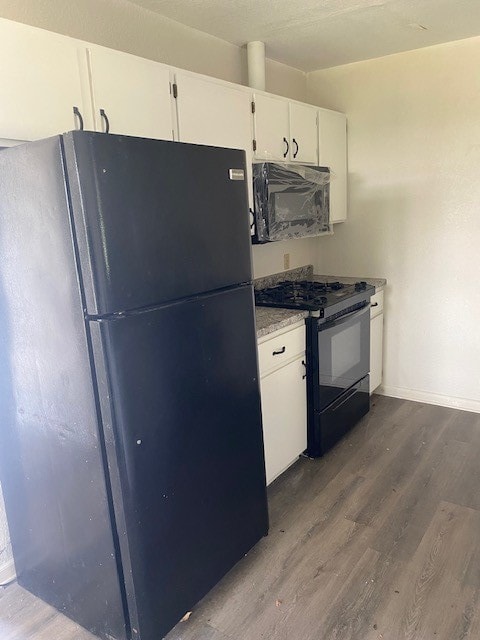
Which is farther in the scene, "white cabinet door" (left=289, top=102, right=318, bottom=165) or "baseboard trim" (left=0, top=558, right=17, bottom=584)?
"white cabinet door" (left=289, top=102, right=318, bottom=165)

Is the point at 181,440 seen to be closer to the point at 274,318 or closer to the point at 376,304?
the point at 274,318

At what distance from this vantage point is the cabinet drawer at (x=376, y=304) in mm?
3348

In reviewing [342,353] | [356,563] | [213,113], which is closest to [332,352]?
[342,353]

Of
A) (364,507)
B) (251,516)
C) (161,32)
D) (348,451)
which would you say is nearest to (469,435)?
(348,451)

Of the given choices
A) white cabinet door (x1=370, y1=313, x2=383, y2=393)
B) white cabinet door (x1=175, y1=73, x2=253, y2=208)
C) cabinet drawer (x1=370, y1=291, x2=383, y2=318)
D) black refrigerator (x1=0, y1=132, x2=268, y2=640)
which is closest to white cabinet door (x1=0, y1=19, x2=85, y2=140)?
black refrigerator (x1=0, y1=132, x2=268, y2=640)

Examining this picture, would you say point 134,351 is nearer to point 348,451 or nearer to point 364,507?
point 364,507

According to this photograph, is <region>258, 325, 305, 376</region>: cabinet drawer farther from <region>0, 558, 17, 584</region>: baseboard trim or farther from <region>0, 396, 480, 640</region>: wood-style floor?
<region>0, 558, 17, 584</region>: baseboard trim

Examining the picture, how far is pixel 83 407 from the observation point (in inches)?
58.2

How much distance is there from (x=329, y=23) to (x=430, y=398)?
255 cm

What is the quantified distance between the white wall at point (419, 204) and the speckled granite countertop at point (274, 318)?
127 centimetres

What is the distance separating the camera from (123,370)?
1.42m

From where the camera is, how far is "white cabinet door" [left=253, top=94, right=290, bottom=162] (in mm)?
2621

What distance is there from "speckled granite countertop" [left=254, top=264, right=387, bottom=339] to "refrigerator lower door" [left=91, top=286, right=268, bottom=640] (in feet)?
1.55

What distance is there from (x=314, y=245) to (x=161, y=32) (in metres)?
1.95
